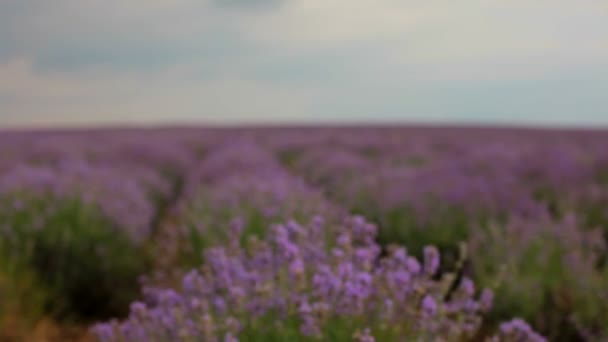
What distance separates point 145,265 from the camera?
5.49 metres

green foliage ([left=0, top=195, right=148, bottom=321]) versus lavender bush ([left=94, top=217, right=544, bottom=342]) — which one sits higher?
lavender bush ([left=94, top=217, right=544, bottom=342])

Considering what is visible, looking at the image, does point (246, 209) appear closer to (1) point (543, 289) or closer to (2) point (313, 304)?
(1) point (543, 289)

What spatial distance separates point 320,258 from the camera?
2.61m

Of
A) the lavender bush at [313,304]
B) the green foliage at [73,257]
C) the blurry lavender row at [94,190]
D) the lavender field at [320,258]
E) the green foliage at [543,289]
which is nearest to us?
the lavender bush at [313,304]

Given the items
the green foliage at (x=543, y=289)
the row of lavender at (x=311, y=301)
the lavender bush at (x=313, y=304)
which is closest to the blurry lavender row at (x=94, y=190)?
the green foliage at (x=543, y=289)

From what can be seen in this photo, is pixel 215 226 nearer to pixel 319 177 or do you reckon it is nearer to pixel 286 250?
pixel 286 250

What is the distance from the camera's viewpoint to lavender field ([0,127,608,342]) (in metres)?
2.22

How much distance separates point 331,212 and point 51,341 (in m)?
1.91

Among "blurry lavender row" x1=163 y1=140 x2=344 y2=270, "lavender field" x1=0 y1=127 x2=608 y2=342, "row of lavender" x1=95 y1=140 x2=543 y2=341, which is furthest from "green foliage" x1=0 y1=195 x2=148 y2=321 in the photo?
"row of lavender" x1=95 y1=140 x2=543 y2=341

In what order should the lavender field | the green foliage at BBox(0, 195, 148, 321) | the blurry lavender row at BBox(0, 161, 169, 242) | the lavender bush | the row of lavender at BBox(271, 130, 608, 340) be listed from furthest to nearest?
the blurry lavender row at BBox(0, 161, 169, 242) → the green foliage at BBox(0, 195, 148, 321) → the row of lavender at BBox(271, 130, 608, 340) → the lavender field → the lavender bush

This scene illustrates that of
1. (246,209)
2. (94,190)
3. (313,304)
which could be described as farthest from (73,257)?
(313,304)

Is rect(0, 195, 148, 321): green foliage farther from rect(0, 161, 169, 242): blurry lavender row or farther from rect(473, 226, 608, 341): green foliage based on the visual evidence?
rect(473, 226, 608, 341): green foliage

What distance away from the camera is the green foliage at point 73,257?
4.70 m

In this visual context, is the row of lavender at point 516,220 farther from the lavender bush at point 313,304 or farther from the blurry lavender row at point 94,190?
the blurry lavender row at point 94,190
